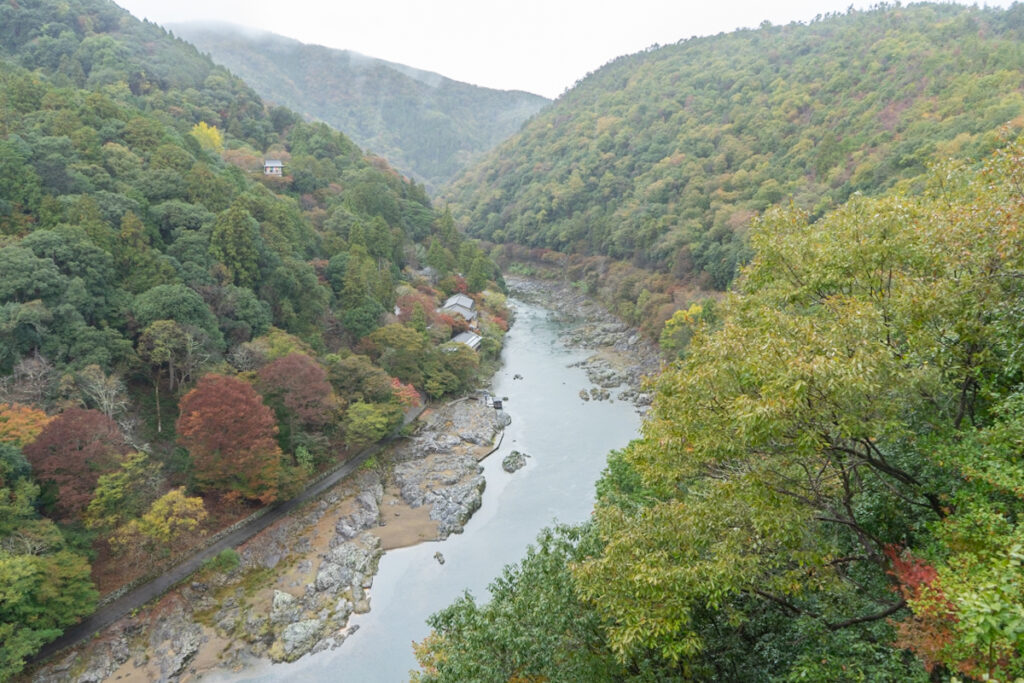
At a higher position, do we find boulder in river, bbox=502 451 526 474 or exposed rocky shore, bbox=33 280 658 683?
boulder in river, bbox=502 451 526 474

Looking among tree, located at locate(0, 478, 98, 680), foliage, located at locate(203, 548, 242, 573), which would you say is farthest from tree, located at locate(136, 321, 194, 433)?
tree, located at locate(0, 478, 98, 680)

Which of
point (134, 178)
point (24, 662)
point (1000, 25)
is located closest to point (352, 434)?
point (24, 662)

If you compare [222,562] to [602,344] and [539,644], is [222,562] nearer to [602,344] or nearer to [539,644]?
[539,644]

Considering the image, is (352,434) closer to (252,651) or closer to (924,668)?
(252,651)

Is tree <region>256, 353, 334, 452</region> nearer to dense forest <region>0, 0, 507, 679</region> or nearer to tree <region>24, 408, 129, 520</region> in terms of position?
dense forest <region>0, 0, 507, 679</region>

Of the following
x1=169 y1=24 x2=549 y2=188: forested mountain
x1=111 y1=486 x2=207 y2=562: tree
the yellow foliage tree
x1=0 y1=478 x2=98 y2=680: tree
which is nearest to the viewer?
x1=0 y1=478 x2=98 y2=680: tree

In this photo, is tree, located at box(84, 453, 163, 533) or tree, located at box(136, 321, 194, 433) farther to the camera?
tree, located at box(136, 321, 194, 433)

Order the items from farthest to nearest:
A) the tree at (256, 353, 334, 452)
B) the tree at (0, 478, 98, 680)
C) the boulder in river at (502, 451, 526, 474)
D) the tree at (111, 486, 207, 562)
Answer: the boulder in river at (502, 451, 526, 474) < the tree at (256, 353, 334, 452) < the tree at (111, 486, 207, 562) < the tree at (0, 478, 98, 680)
